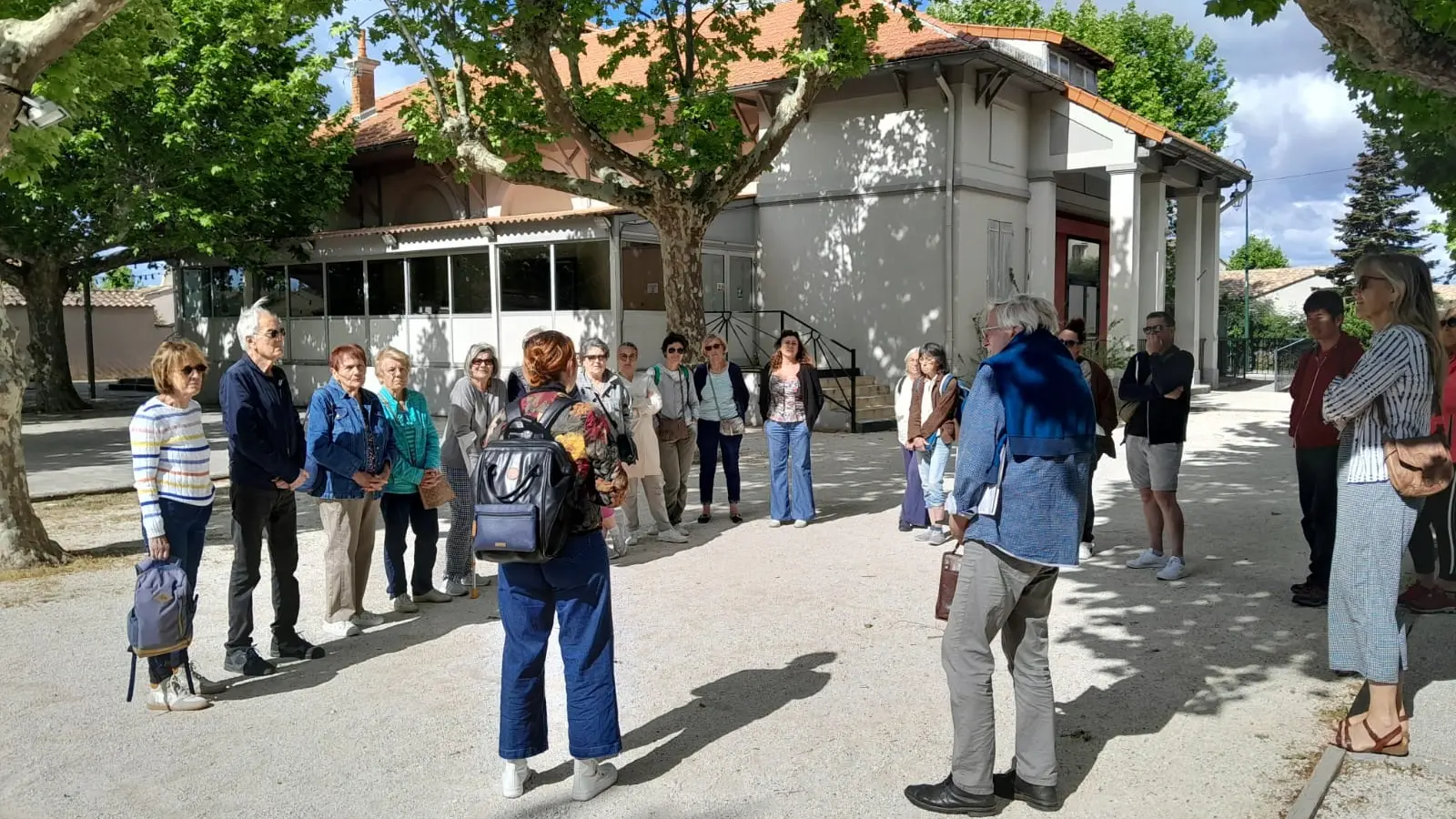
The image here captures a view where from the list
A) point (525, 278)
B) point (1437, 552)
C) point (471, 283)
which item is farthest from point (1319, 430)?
point (471, 283)

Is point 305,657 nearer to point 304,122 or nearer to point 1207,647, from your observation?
point 1207,647

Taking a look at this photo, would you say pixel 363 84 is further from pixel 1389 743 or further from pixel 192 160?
pixel 1389 743

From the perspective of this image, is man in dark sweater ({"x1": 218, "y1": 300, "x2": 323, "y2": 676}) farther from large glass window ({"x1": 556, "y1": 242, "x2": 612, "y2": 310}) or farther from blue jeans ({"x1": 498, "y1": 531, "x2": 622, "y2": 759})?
large glass window ({"x1": 556, "y1": 242, "x2": 612, "y2": 310})

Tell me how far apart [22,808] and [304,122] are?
20025 millimetres

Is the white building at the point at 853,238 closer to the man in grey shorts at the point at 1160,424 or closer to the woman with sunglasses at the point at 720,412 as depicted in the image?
the woman with sunglasses at the point at 720,412

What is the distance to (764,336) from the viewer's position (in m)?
21.4

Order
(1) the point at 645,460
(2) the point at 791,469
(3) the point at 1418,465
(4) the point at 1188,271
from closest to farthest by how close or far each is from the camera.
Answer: (3) the point at 1418,465
(1) the point at 645,460
(2) the point at 791,469
(4) the point at 1188,271

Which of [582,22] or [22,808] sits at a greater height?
[582,22]

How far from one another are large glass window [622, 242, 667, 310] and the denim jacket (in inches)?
516

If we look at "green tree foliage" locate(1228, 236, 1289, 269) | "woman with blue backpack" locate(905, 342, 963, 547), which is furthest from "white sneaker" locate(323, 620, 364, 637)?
"green tree foliage" locate(1228, 236, 1289, 269)

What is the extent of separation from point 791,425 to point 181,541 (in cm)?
534

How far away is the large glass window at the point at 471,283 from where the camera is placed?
2127 centimetres

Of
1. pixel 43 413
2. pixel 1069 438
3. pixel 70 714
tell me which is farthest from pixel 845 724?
pixel 43 413

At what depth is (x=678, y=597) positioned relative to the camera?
273 inches
